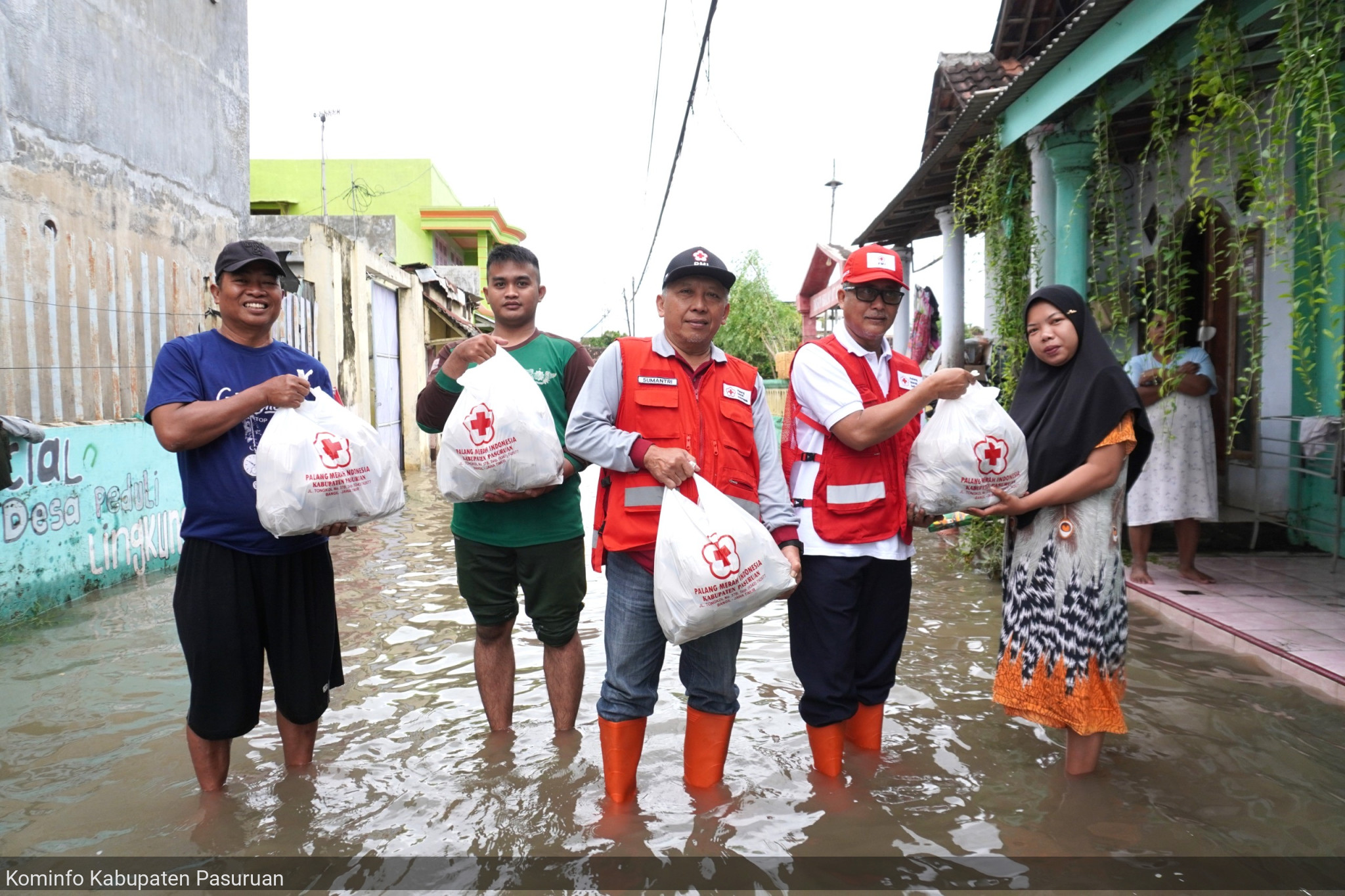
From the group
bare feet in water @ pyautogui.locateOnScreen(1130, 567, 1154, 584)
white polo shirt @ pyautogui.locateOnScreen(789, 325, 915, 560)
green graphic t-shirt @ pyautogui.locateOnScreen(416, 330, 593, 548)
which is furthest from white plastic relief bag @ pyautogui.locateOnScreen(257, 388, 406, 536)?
bare feet in water @ pyautogui.locateOnScreen(1130, 567, 1154, 584)

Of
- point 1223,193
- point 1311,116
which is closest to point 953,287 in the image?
point 1223,193

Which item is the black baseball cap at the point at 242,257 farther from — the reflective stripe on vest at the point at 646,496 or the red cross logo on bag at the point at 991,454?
the red cross logo on bag at the point at 991,454

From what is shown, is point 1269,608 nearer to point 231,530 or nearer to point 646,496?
point 646,496

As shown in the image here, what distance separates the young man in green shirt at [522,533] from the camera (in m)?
3.36

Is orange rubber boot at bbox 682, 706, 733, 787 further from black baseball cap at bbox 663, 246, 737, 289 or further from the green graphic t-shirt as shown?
black baseball cap at bbox 663, 246, 737, 289

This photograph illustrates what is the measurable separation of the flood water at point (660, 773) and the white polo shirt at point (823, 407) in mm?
839

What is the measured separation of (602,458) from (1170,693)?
3.03m

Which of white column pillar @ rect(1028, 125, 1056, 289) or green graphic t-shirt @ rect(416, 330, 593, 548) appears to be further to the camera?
white column pillar @ rect(1028, 125, 1056, 289)

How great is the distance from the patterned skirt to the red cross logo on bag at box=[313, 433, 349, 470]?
2.36m

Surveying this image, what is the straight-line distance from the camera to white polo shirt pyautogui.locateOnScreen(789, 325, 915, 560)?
293 cm

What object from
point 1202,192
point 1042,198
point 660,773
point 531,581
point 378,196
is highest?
point 378,196

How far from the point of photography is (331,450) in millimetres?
2846

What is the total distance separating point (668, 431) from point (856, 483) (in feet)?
2.23

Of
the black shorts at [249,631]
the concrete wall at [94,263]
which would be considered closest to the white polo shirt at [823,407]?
the black shorts at [249,631]
